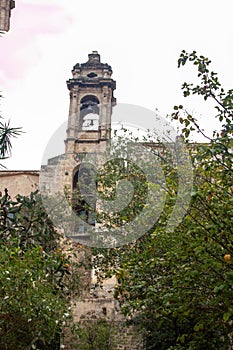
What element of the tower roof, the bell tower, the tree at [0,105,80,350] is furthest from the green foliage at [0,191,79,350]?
the tower roof

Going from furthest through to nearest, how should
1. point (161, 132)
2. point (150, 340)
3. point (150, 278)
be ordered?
point (161, 132)
point (150, 340)
point (150, 278)

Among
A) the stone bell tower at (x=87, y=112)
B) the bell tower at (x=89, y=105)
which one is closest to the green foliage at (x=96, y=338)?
the stone bell tower at (x=87, y=112)

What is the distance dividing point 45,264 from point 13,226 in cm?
306

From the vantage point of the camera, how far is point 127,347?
15.7m

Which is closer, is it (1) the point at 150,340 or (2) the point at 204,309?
(2) the point at 204,309

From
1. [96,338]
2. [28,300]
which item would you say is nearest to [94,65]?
[96,338]

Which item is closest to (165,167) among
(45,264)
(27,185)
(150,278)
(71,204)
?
(150,278)

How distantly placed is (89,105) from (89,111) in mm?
416

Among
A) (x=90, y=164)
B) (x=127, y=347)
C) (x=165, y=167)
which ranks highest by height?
(x=90, y=164)

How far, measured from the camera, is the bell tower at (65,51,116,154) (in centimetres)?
2881

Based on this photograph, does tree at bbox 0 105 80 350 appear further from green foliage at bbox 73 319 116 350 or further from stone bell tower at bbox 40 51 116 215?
stone bell tower at bbox 40 51 116 215

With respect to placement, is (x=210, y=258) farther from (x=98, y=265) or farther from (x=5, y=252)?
(x=98, y=265)

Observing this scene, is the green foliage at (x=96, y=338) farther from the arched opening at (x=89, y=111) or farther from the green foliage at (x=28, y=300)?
the arched opening at (x=89, y=111)

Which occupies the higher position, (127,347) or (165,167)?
(165,167)
